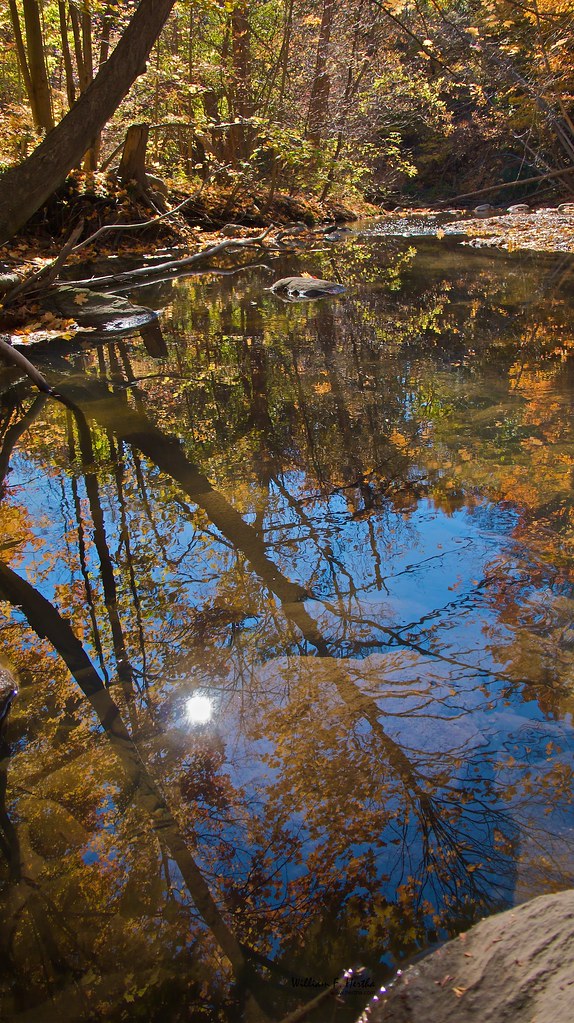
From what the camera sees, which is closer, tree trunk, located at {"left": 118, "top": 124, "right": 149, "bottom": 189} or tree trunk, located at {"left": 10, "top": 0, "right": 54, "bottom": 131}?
tree trunk, located at {"left": 10, "top": 0, "right": 54, "bottom": 131}

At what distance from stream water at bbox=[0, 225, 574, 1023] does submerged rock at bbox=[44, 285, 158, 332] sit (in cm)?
368

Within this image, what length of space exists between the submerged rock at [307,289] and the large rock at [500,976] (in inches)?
381

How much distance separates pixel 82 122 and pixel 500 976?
6.87 metres

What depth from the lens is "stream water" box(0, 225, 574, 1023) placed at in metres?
1.85

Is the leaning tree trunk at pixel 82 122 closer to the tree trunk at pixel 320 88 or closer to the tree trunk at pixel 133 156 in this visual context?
the tree trunk at pixel 133 156

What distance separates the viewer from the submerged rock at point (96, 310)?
927 centimetres

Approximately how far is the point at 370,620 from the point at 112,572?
1.48 m

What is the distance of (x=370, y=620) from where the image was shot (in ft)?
10.2

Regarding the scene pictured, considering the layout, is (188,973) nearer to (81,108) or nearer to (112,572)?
(112,572)

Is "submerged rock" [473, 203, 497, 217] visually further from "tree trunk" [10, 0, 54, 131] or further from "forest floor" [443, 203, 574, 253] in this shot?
"tree trunk" [10, 0, 54, 131]

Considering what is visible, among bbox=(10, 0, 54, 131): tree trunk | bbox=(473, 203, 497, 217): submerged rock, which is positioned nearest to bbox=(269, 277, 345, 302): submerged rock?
bbox=(10, 0, 54, 131): tree trunk

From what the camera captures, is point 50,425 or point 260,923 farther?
point 50,425

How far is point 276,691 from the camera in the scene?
2711mm

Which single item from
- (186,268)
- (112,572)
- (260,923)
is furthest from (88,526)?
(186,268)
